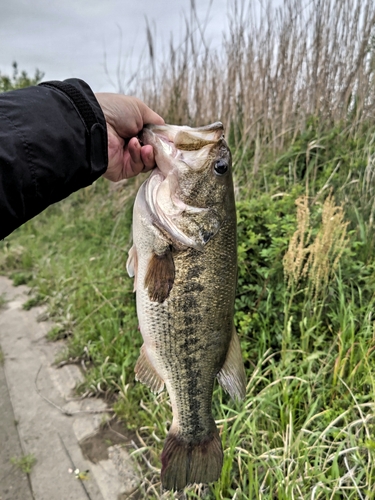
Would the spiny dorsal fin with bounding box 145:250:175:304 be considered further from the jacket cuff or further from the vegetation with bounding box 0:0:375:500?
the vegetation with bounding box 0:0:375:500

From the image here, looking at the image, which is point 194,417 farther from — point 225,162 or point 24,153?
point 24,153

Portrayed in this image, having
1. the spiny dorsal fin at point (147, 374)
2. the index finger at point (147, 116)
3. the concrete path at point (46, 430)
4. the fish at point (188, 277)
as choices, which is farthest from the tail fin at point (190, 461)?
the index finger at point (147, 116)

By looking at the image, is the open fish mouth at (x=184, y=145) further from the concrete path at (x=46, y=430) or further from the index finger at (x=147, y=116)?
the concrete path at (x=46, y=430)

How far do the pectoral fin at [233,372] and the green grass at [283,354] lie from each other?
23.5 inches

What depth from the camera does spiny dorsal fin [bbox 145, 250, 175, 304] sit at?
4.72 feet

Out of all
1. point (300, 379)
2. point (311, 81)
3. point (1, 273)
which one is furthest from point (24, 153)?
point (1, 273)

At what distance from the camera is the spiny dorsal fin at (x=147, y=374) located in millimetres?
1626

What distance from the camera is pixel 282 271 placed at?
273cm

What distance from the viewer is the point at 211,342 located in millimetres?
1539

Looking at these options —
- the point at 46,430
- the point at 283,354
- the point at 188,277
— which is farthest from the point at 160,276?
the point at 46,430

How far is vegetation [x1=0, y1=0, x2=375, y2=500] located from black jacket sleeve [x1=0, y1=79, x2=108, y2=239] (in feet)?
4.18

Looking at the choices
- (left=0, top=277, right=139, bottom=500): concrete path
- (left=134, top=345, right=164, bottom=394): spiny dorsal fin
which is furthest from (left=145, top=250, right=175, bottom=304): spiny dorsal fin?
(left=0, top=277, right=139, bottom=500): concrete path

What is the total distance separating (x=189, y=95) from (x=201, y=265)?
374cm

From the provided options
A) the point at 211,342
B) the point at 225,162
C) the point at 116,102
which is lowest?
the point at 211,342
